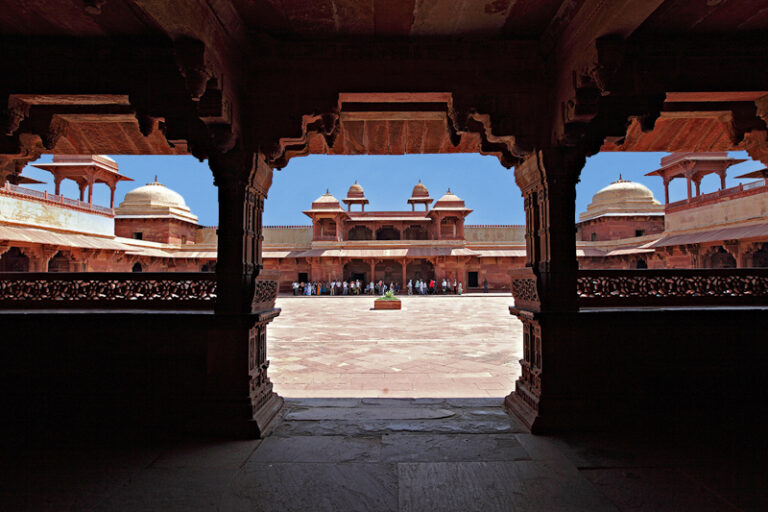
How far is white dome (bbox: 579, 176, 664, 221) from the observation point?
27.7 m

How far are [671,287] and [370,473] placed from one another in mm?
2959

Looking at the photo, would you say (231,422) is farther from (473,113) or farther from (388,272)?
(388,272)

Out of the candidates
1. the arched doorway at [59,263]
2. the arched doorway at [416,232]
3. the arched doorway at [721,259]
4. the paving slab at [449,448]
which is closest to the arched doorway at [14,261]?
the arched doorway at [59,263]

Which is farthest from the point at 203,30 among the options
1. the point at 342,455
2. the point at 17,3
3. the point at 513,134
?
the point at 342,455

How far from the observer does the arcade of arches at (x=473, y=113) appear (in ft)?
9.52

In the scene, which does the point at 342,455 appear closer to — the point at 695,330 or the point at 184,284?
the point at 184,284

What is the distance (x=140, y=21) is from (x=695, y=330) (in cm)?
481

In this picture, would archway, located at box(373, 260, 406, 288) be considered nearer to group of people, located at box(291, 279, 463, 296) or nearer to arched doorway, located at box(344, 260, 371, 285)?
arched doorway, located at box(344, 260, 371, 285)

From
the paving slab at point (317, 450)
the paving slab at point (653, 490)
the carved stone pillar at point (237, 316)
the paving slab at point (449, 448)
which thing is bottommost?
the paving slab at point (449, 448)

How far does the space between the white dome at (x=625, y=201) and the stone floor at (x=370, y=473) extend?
2934cm

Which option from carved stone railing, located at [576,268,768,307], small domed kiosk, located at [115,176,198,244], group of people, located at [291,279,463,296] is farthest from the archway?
carved stone railing, located at [576,268,768,307]

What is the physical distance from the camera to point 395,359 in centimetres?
570

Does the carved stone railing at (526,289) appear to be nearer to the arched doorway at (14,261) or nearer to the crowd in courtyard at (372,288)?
the crowd in courtyard at (372,288)

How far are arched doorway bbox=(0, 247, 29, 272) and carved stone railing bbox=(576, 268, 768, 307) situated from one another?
22998 millimetres
